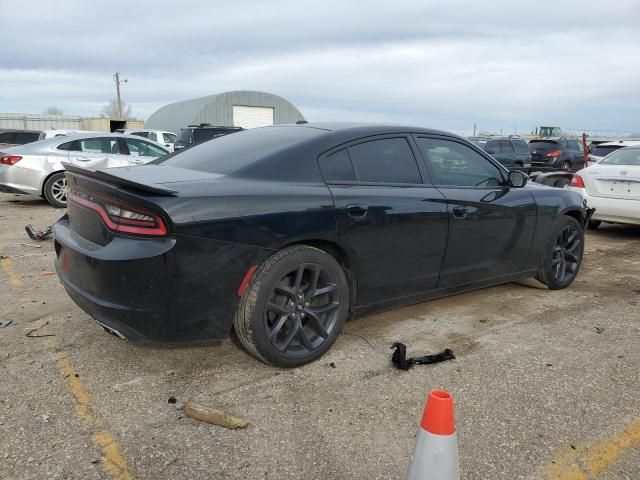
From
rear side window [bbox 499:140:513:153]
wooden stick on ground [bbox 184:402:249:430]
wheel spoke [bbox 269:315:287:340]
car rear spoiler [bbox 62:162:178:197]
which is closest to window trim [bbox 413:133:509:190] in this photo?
wheel spoke [bbox 269:315:287:340]

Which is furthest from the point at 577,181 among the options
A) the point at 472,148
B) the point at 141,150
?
the point at 141,150

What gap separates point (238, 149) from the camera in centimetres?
362

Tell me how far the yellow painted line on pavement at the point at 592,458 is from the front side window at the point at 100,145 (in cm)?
1027

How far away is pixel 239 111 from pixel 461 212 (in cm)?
3859

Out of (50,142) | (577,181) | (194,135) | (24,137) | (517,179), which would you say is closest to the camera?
(517,179)

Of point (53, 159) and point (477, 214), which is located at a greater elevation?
point (53, 159)

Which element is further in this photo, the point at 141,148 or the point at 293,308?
the point at 141,148

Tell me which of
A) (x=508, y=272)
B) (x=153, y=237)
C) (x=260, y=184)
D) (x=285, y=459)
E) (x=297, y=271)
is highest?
(x=260, y=184)

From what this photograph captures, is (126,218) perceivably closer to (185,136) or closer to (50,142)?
(50,142)

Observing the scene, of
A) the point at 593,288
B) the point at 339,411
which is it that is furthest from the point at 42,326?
the point at 593,288

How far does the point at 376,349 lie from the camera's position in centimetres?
358

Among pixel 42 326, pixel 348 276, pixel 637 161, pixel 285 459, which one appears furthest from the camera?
pixel 637 161

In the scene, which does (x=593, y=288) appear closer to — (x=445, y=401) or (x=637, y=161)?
(x=637, y=161)

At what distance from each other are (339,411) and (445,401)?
1070 millimetres
